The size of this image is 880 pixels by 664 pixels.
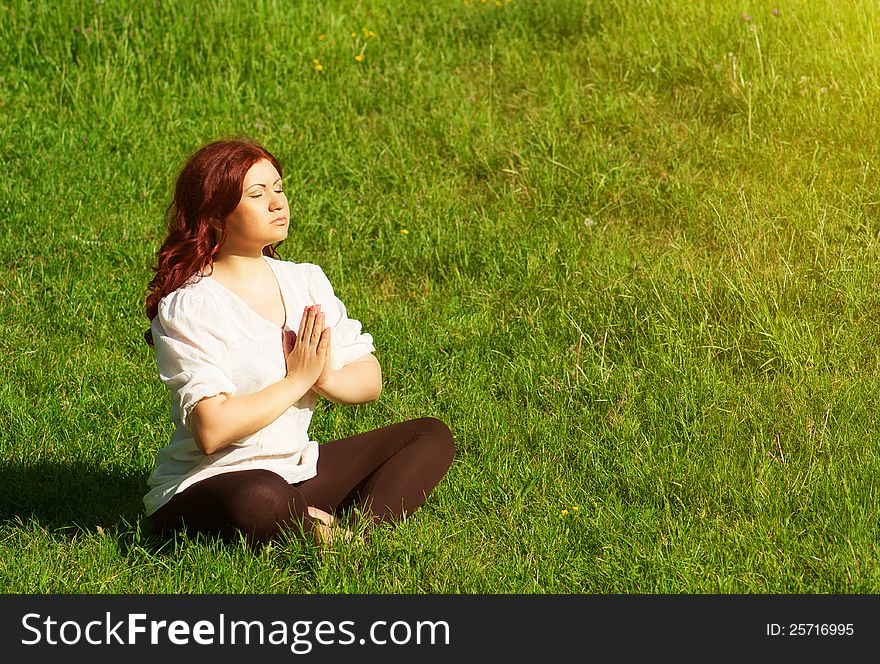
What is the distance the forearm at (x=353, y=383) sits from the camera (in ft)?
11.6

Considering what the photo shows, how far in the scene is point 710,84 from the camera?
269 inches

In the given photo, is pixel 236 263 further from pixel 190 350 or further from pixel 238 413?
pixel 238 413

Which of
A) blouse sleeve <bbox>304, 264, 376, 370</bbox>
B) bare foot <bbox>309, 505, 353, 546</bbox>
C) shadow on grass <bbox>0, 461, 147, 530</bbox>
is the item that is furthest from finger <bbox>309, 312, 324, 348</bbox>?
shadow on grass <bbox>0, 461, 147, 530</bbox>

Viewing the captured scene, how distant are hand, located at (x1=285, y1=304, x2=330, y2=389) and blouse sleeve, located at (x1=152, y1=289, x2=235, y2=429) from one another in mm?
203

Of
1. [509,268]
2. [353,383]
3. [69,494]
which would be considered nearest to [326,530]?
[353,383]

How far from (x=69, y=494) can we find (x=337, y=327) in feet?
4.21

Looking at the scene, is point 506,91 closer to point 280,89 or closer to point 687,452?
point 280,89

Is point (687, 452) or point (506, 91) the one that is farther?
point (506, 91)

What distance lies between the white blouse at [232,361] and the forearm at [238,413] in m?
0.04

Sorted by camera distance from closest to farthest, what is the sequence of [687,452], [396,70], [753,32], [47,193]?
[687,452], [47,193], [753,32], [396,70]

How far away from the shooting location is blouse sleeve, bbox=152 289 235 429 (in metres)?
3.26

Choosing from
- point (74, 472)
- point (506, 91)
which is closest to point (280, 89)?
point (506, 91)

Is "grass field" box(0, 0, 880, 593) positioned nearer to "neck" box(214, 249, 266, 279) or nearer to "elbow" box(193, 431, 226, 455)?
"elbow" box(193, 431, 226, 455)

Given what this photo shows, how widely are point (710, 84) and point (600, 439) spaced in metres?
3.35
